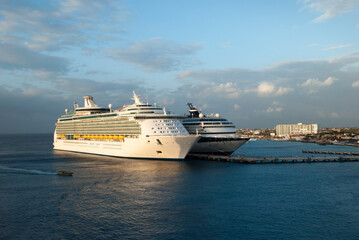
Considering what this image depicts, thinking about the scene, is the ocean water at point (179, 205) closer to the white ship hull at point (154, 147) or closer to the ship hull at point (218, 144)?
the white ship hull at point (154, 147)

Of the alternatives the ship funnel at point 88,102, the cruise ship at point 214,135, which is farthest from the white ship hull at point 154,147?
the ship funnel at point 88,102

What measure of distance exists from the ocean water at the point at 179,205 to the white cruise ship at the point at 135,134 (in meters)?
8.64

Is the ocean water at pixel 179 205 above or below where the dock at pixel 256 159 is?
below

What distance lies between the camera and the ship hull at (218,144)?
60.8 metres

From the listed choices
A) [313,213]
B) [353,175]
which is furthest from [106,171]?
[353,175]

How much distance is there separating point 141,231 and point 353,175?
33.7 m

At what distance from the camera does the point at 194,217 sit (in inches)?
986

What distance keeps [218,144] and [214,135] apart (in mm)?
1932

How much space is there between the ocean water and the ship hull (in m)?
15.7

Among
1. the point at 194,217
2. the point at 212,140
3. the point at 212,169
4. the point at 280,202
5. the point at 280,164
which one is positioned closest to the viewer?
the point at 194,217

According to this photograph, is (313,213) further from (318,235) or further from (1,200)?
(1,200)

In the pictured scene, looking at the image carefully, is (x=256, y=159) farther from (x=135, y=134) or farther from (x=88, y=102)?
(x=88, y=102)

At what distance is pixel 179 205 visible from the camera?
28047 millimetres

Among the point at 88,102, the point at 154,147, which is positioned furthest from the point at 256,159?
the point at 88,102
